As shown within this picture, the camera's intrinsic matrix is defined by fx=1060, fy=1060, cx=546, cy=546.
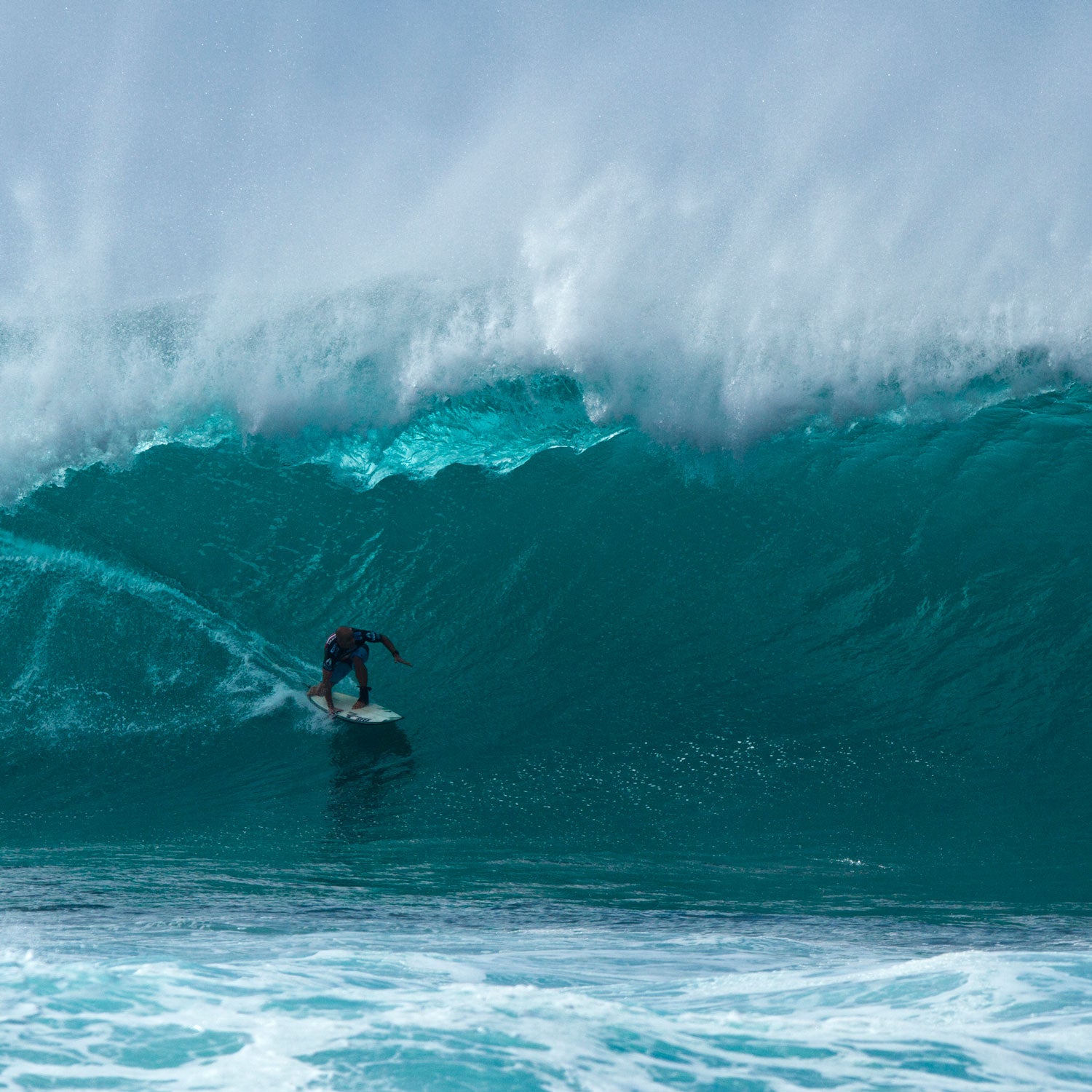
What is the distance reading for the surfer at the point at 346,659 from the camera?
885cm

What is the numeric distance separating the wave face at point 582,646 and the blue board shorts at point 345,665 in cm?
39

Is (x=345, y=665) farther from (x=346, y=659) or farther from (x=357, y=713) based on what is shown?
(x=357, y=713)

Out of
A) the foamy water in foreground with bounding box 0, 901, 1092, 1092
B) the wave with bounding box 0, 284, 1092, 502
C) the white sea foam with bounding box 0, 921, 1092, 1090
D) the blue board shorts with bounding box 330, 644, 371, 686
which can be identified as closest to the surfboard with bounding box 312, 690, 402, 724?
the blue board shorts with bounding box 330, 644, 371, 686

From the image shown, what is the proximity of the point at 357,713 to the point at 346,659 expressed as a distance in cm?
47

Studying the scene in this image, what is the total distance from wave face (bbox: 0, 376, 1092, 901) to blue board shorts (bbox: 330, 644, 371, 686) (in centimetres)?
39

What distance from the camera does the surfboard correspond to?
8781 mm

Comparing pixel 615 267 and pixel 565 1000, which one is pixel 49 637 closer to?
pixel 565 1000

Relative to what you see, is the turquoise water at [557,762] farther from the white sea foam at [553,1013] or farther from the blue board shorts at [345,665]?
the blue board shorts at [345,665]

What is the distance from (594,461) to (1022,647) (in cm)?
484

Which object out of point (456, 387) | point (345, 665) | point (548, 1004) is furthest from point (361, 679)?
point (456, 387)

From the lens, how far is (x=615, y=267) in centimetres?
1359

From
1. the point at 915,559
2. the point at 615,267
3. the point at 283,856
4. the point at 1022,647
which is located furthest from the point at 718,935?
the point at 615,267

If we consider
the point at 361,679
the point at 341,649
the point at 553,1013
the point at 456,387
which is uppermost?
the point at 456,387

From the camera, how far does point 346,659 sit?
29.4 ft
